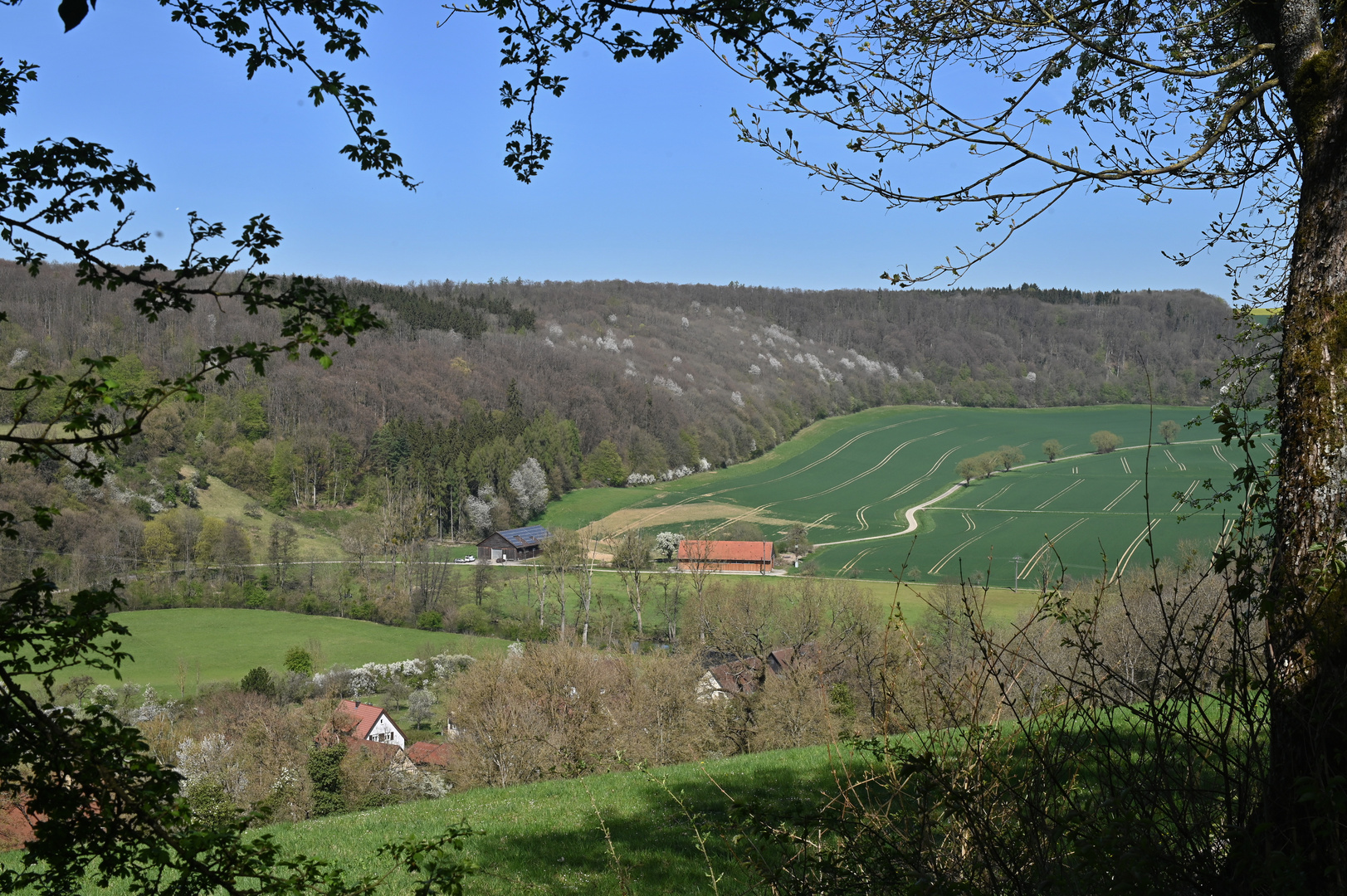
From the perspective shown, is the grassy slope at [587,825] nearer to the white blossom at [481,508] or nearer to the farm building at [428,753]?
the farm building at [428,753]

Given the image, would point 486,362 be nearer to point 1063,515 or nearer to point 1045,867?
point 1063,515

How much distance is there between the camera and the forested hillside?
2670 inches

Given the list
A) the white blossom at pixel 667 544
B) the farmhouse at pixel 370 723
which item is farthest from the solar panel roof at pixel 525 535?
the farmhouse at pixel 370 723

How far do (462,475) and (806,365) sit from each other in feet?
168

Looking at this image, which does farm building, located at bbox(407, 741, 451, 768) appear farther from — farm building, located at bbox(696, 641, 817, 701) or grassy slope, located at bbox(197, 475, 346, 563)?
grassy slope, located at bbox(197, 475, 346, 563)

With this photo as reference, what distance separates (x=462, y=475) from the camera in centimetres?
7238

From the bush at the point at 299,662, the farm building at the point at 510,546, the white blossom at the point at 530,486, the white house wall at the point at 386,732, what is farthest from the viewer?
the white blossom at the point at 530,486

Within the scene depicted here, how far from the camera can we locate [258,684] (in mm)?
33625

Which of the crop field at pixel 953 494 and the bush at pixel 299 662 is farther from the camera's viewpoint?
the crop field at pixel 953 494

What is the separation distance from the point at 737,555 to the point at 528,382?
1671 inches

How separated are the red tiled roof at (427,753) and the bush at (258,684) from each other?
10002 millimetres

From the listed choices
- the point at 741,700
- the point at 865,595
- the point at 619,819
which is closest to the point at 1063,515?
the point at 865,595

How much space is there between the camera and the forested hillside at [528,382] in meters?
67.8

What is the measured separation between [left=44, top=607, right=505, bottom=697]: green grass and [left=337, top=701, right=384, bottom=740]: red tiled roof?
589 cm
